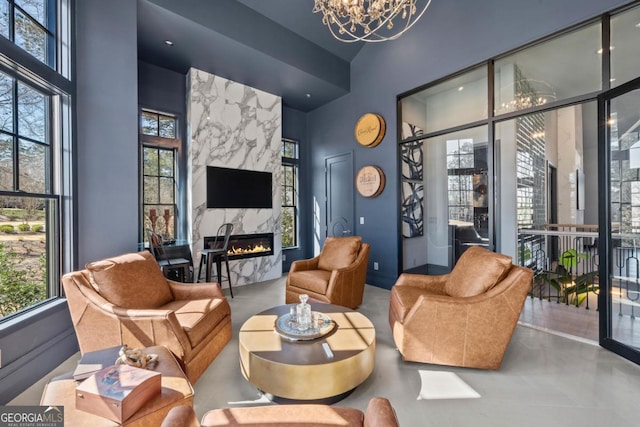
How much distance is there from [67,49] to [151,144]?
1731 mm

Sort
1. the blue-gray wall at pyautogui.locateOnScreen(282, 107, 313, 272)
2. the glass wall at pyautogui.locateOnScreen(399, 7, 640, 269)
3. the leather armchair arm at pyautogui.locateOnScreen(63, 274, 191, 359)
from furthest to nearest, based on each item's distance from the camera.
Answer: the blue-gray wall at pyautogui.locateOnScreen(282, 107, 313, 272), the glass wall at pyautogui.locateOnScreen(399, 7, 640, 269), the leather armchair arm at pyautogui.locateOnScreen(63, 274, 191, 359)

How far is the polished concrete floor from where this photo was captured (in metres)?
1.71

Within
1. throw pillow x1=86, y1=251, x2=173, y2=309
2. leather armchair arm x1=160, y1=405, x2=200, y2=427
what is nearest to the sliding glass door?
leather armchair arm x1=160, y1=405, x2=200, y2=427

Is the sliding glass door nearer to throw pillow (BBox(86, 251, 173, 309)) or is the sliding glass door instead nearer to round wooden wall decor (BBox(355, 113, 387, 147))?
round wooden wall decor (BBox(355, 113, 387, 147))

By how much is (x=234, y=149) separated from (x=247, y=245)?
1661 mm

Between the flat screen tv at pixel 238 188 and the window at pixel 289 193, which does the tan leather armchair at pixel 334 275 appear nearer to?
the flat screen tv at pixel 238 188

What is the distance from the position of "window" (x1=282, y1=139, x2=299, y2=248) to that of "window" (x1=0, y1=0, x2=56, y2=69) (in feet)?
12.3

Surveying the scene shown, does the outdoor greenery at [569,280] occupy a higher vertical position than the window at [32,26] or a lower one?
lower

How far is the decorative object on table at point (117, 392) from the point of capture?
109 centimetres

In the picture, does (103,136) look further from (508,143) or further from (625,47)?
(625,47)

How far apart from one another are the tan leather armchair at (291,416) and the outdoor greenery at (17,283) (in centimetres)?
211

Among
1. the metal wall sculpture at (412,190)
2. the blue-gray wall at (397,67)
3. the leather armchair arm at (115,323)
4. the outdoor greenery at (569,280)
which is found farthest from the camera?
the metal wall sculpture at (412,190)

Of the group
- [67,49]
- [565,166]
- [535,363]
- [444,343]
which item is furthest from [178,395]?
[565,166]

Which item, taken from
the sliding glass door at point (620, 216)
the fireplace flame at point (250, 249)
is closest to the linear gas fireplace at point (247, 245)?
the fireplace flame at point (250, 249)
